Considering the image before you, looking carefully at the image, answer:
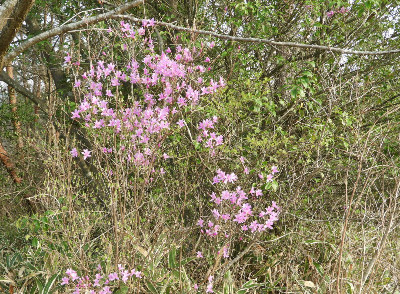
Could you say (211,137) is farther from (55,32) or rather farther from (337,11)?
(337,11)

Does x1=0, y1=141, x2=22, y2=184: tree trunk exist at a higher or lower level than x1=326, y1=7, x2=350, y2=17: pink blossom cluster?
lower

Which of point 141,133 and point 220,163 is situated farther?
point 220,163

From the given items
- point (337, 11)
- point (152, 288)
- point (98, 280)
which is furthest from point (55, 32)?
point (337, 11)

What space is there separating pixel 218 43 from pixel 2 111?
5.20 m

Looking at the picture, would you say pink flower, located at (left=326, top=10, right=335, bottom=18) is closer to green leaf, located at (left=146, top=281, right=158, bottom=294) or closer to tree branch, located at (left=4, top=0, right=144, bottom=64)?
tree branch, located at (left=4, top=0, right=144, bottom=64)

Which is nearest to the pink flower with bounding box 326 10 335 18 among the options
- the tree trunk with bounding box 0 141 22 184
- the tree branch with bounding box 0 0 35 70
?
the tree branch with bounding box 0 0 35 70

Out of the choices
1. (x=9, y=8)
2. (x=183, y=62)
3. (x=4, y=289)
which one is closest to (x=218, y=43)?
(x=183, y=62)

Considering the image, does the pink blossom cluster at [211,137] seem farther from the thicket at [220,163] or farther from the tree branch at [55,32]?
the tree branch at [55,32]

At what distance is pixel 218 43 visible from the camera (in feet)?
14.4

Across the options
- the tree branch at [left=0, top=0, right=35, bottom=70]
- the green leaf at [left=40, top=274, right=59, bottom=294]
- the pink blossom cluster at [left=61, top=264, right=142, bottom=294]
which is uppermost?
the tree branch at [left=0, top=0, right=35, bottom=70]

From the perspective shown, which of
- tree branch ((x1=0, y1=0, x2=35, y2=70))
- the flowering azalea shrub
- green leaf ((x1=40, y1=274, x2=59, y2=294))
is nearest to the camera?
tree branch ((x1=0, y1=0, x2=35, y2=70))

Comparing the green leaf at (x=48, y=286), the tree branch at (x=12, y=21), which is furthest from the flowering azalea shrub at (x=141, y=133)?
the tree branch at (x=12, y=21)

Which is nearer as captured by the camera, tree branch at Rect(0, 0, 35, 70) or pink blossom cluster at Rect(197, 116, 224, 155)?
tree branch at Rect(0, 0, 35, 70)

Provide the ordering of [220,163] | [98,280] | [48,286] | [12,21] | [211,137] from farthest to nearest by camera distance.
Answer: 1. [220,163]
2. [211,137]
3. [48,286]
4. [98,280]
5. [12,21]
